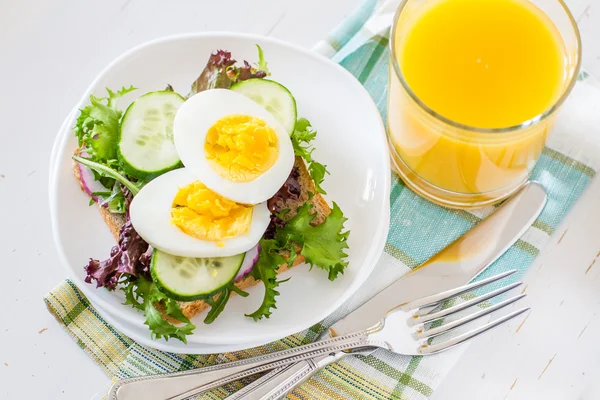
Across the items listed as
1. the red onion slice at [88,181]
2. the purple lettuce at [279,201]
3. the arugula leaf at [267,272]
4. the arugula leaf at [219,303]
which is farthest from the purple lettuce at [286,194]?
the red onion slice at [88,181]

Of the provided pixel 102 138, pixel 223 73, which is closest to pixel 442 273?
A: pixel 223 73

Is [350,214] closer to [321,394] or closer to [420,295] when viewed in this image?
[420,295]

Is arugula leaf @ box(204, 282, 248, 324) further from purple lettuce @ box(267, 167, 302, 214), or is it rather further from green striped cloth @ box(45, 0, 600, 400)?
purple lettuce @ box(267, 167, 302, 214)

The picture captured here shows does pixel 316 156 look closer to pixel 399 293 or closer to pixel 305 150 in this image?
pixel 305 150

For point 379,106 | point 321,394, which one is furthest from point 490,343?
point 379,106

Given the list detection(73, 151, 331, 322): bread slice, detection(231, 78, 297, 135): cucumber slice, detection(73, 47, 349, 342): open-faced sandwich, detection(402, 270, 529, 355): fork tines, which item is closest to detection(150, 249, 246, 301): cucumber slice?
detection(73, 47, 349, 342): open-faced sandwich

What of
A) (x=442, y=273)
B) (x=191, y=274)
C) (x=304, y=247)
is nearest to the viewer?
(x=191, y=274)

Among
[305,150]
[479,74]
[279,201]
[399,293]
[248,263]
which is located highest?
[479,74]

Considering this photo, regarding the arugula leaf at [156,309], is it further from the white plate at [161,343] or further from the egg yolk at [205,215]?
the egg yolk at [205,215]
